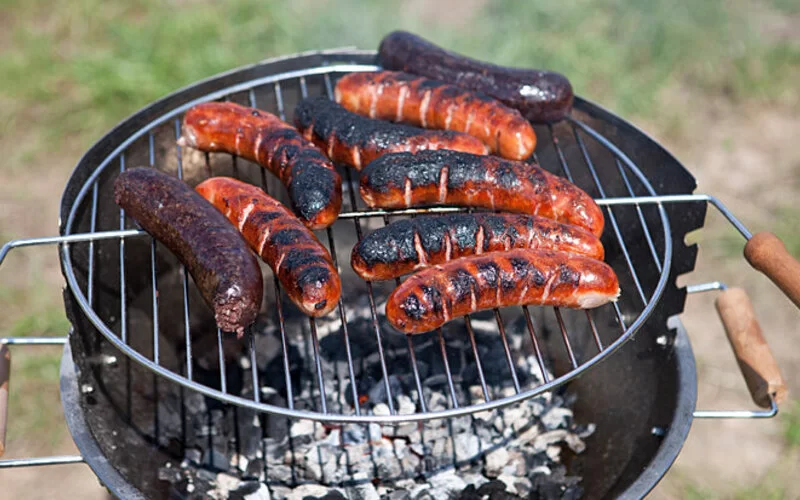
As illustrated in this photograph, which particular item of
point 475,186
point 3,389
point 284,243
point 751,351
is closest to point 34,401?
point 3,389

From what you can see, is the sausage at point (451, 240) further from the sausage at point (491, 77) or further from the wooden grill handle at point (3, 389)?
the wooden grill handle at point (3, 389)

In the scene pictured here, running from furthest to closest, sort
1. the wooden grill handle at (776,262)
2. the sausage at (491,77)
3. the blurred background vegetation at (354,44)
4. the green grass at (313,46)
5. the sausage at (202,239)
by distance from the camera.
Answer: the green grass at (313,46) < the blurred background vegetation at (354,44) < the sausage at (491,77) < the wooden grill handle at (776,262) < the sausage at (202,239)

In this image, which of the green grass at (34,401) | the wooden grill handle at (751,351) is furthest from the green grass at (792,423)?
the green grass at (34,401)

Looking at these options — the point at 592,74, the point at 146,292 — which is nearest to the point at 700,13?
the point at 592,74

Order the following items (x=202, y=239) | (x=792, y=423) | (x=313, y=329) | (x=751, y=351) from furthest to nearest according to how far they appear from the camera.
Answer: (x=792, y=423) < (x=751, y=351) < (x=202, y=239) < (x=313, y=329)

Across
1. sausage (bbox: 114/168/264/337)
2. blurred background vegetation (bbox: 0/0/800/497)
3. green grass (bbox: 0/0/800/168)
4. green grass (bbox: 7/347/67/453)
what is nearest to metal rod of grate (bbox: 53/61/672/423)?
sausage (bbox: 114/168/264/337)

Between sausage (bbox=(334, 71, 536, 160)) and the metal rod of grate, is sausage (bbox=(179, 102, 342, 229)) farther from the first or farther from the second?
sausage (bbox=(334, 71, 536, 160))

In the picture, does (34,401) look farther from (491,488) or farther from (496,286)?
(496,286)
